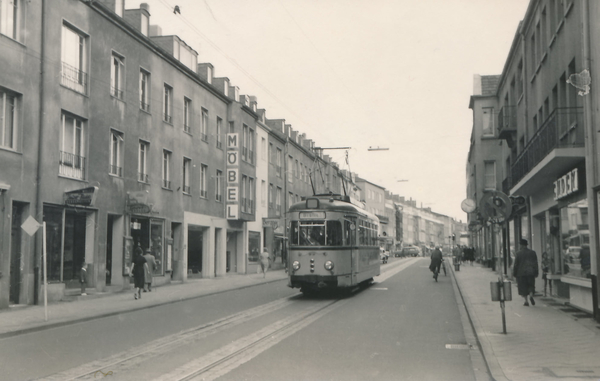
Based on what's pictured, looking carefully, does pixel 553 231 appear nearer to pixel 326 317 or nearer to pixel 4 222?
pixel 326 317

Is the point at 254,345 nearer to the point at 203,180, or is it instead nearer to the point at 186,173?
the point at 186,173

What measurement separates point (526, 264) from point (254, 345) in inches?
357

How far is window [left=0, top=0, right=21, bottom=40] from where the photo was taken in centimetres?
1633

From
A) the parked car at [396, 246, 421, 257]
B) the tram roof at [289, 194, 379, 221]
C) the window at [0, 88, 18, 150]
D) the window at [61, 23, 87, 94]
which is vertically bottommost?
the parked car at [396, 246, 421, 257]

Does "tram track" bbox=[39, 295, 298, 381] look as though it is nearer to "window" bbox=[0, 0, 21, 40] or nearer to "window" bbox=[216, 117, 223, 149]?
"window" bbox=[0, 0, 21, 40]

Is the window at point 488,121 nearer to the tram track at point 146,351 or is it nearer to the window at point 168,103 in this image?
the window at point 168,103

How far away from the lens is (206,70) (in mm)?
32906

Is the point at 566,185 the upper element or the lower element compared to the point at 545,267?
upper

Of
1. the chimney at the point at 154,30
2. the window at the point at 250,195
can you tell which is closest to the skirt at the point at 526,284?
the chimney at the point at 154,30

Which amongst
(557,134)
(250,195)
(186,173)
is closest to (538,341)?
(557,134)

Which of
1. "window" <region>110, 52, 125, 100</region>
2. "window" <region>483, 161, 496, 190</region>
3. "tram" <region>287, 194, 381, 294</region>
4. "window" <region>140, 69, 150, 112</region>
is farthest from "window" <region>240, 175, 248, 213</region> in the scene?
"window" <region>483, 161, 496, 190</region>

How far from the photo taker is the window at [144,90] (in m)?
24.9

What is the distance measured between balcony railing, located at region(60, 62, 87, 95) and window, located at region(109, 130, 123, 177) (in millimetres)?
2493

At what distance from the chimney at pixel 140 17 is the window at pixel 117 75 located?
2517mm
